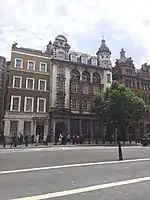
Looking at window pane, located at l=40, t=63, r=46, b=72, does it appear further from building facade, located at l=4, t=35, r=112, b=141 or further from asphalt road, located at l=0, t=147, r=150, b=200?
asphalt road, located at l=0, t=147, r=150, b=200

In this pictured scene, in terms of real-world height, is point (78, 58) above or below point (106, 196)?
above

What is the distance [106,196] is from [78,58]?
45.2 metres

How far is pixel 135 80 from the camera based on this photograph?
57562mm

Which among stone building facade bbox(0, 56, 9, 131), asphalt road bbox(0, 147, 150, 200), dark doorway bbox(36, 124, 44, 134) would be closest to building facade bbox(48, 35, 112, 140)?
dark doorway bbox(36, 124, 44, 134)

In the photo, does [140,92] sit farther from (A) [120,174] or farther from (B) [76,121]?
(A) [120,174]

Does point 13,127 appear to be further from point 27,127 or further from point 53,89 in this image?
point 53,89

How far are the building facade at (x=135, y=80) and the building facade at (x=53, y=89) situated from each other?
233 inches

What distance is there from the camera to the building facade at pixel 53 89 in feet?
138

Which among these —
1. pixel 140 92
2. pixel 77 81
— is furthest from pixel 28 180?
pixel 140 92

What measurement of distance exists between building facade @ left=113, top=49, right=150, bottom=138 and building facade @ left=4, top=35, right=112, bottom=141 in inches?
233

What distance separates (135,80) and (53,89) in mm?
21705

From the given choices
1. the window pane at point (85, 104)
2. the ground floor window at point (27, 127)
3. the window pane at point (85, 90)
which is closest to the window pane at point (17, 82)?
the ground floor window at point (27, 127)

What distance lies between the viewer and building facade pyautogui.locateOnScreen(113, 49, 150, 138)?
2190 inches

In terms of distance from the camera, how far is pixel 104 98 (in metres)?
42.3
